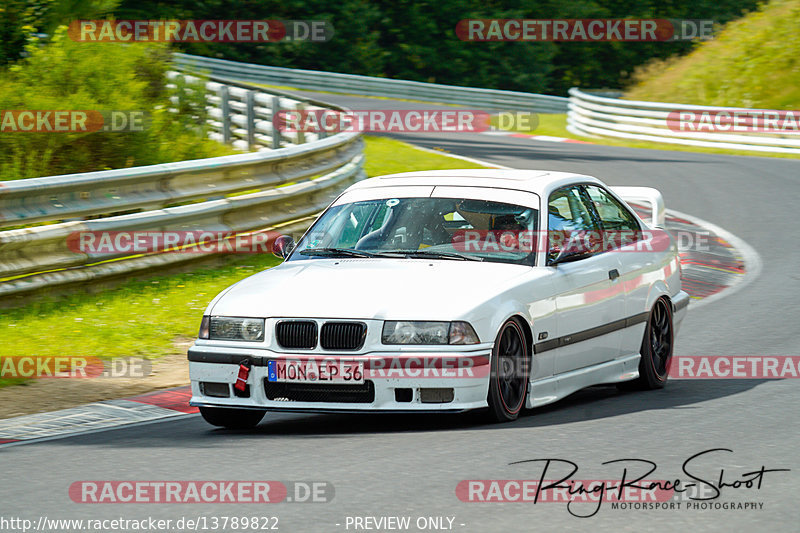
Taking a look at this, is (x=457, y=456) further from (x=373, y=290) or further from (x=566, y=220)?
(x=566, y=220)

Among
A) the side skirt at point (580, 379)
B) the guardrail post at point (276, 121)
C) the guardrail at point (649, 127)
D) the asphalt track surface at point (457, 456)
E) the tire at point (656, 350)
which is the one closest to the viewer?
the asphalt track surface at point (457, 456)

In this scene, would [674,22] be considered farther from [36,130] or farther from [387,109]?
[36,130]

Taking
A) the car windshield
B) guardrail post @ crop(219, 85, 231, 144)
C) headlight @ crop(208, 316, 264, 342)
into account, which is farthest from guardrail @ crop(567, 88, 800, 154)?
headlight @ crop(208, 316, 264, 342)

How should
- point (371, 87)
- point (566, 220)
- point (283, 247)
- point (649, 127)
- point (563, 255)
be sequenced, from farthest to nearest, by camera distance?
1. point (371, 87)
2. point (649, 127)
3. point (283, 247)
4. point (566, 220)
5. point (563, 255)

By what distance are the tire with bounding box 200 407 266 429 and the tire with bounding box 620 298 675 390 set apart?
112 inches

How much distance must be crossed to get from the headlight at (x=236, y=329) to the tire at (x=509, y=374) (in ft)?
4.36

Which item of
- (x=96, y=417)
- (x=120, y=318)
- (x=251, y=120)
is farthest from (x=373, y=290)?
(x=251, y=120)

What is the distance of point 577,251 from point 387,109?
Answer: 3248 centimetres

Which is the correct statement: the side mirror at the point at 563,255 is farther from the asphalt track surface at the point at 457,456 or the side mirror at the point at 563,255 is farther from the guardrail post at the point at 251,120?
the guardrail post at the point at 251,120

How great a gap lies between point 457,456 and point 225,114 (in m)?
16.4

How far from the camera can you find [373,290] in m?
7.20

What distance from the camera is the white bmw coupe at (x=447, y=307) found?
698 centimetres

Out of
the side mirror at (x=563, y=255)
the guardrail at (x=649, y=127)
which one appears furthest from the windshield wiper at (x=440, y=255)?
the guardrail at (x=649, y=127)

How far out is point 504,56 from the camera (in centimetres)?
6159
